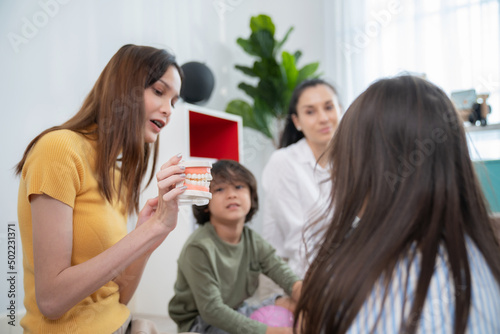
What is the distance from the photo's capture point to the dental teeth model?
1.10m

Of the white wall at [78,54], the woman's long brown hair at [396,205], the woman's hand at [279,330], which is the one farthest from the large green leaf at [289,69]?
the woman's long brown hair at [396,205]

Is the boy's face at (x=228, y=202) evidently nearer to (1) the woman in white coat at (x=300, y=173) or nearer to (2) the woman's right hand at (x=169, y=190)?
(1) the woman in white coat at (x=300, y=173)

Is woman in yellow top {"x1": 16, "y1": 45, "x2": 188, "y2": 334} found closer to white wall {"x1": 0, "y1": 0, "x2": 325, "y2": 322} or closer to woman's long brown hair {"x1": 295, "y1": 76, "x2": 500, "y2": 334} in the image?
woman's long brown hair {"x1": 295, "y1": 76, "x2": 500, "y2": 334}

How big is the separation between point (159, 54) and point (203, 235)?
2.67 feet

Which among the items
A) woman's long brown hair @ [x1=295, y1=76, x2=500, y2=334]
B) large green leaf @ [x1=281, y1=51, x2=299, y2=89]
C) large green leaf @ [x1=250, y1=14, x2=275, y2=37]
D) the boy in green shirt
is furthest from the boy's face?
large green leaf @ [x1=250, y1=14, x2=275, y2=37]

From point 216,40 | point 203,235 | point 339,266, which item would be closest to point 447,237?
point 339,266

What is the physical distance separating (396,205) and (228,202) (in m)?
1.10

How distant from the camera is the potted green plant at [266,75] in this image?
364 cm

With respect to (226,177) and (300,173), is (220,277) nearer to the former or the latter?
(226,177)

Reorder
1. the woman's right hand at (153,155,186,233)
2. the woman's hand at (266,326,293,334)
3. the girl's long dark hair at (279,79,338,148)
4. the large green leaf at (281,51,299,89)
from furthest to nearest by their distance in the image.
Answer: the large green leaf at (281,51,299,89) < the girl's long dark hair at (279,79,338,148) < the woman's hand at (266,326,293,334) < the woman's right hand at (153,155,186,233)

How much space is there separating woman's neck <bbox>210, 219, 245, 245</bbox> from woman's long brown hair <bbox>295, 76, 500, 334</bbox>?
1.01 meters

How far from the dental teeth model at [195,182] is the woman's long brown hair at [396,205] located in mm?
353

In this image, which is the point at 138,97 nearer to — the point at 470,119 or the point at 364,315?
the point at 364,315

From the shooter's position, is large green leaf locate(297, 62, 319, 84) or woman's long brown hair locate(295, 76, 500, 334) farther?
large green leaf locate(297, 62, 319, 84)
